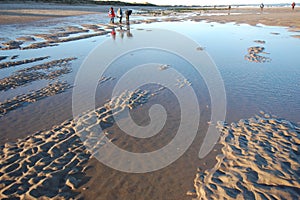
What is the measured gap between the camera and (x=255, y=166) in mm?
3803

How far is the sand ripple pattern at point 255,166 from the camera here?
3336 mm

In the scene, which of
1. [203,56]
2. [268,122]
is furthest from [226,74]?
[268,122]

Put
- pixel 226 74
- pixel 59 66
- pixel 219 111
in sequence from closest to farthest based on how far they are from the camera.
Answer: pixel 219 111
pixel 226 74
pixel 59 66

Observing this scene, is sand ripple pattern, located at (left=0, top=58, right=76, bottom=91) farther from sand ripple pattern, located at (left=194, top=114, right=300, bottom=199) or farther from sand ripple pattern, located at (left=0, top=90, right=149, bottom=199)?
sand ripple pattern, located at (left=194, top=114, right=300, bottom=199)

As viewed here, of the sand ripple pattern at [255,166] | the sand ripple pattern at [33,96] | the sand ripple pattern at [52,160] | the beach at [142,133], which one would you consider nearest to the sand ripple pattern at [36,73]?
the beach at [142,133]

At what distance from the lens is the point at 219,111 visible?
590cm

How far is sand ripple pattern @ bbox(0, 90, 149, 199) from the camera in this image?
350 centimetres

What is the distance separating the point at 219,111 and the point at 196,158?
2.13 meters

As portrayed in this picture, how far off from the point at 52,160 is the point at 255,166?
3776 millimetres

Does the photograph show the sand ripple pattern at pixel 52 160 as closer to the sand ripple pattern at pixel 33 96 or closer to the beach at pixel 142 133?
the beach at pixel 142 133

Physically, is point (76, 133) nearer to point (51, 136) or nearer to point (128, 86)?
point (51, 136)

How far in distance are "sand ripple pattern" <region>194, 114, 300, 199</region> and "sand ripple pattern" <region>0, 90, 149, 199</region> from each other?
7.21 ft

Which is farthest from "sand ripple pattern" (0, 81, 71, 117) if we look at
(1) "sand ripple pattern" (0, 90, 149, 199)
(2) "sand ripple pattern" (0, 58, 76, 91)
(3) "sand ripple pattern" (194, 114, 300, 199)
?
(3) "sand ripple pattern" (194, 114, 300, 199)

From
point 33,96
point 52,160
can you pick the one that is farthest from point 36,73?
point 52,160
